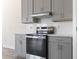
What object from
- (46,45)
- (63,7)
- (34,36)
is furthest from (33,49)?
(63,7)

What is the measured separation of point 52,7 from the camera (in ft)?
10.7

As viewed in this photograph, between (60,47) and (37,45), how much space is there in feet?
2.85

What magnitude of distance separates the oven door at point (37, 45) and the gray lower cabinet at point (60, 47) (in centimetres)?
21

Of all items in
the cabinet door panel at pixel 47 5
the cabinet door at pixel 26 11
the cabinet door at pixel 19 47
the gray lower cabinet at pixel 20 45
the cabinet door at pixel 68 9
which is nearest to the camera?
the cabinet door at pixel 68 9

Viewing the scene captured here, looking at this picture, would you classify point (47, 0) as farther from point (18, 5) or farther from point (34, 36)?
point (18, 5)

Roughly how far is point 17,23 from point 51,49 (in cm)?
201

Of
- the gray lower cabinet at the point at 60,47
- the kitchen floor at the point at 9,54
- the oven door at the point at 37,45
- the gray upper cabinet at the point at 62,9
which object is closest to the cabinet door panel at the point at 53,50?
the gray lower cabinet at the point at 60,47

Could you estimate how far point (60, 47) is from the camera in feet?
9.56

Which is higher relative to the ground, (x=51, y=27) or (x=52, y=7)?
(x=52, y=7)

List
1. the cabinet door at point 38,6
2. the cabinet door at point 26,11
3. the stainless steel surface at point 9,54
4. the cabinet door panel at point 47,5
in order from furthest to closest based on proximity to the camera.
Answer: the stainless steel surface at point 9,54
the cabinet door at point 26,11
the cabinet door at point 38,6
the cabinet door panel at point 47,5

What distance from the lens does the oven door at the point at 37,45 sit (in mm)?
3334

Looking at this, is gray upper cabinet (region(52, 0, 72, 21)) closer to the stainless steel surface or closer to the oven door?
the oven door

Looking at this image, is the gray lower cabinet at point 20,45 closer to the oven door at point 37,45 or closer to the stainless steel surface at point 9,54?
the oven door at point 37,45

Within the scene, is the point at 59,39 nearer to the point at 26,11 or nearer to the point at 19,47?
the point at 26,11
